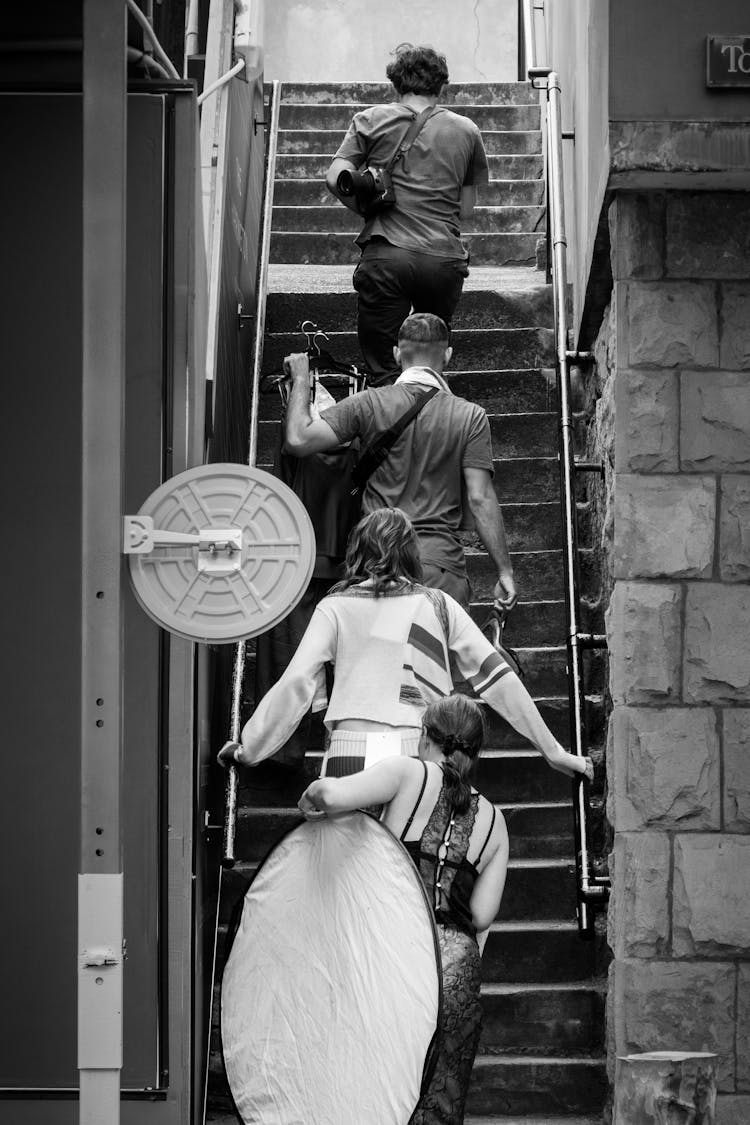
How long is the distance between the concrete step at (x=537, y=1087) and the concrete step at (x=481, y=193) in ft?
19.0

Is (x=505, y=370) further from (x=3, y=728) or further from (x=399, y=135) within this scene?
(x=3, y=728)

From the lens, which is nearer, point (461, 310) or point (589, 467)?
point (589, 467)

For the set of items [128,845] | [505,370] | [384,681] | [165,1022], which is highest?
[505,370]

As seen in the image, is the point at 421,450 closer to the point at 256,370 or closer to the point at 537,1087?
the point at 256,370

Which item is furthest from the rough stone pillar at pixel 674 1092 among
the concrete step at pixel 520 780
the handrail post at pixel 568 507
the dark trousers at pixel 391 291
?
the dark trousers at pixel 391 291

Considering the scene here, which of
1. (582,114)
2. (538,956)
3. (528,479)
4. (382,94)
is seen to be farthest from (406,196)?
(382,94)

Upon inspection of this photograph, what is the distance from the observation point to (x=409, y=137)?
7.36 meters

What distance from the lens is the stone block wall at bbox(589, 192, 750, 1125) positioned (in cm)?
531

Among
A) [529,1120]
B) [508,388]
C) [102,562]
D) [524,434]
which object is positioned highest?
[508,388]

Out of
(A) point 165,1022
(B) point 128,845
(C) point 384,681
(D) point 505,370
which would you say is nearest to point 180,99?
(C) point 384,681

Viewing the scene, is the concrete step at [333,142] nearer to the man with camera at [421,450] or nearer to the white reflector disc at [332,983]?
the man with camera at [421,450]

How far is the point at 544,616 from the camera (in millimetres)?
7043

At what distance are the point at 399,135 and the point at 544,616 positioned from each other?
81.1 inches

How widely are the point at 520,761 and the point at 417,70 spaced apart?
2.92 m
